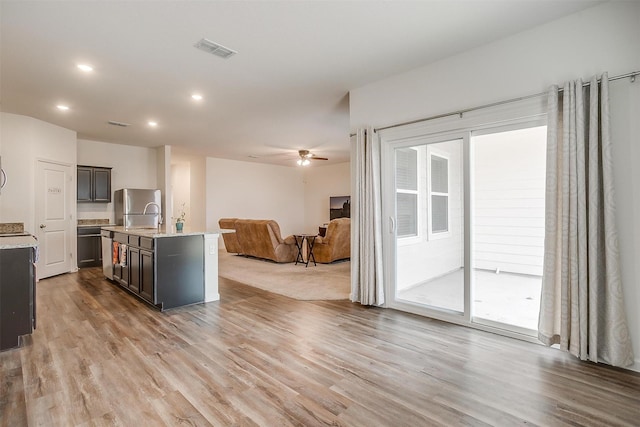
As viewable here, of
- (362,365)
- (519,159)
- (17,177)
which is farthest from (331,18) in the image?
(17,177)

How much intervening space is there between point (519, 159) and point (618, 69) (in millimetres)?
2628

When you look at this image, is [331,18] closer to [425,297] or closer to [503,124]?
[503,124]

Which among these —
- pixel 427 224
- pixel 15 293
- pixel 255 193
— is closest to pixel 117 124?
pixel 15 293

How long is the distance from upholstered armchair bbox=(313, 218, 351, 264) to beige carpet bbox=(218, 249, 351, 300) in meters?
0.22

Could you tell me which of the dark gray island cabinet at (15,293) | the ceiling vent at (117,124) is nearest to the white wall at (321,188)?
the ceiling vent at (117,124)

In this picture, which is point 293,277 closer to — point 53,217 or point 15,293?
point 15,293

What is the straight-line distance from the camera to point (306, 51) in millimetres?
3262

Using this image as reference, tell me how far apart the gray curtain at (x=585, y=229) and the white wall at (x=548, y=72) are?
131mm

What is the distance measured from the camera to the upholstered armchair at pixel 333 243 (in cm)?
701

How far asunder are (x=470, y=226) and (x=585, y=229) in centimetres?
97

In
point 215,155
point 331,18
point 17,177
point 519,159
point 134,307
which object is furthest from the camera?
point 215,155

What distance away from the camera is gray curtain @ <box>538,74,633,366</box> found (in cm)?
244

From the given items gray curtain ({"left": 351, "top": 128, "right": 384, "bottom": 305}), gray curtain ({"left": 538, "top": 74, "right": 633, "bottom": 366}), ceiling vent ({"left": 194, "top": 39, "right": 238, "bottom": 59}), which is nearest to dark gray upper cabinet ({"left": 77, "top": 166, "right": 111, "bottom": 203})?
ceiling vent ({"left": 194, "top": 39, "right": 238, "bottom": 59})

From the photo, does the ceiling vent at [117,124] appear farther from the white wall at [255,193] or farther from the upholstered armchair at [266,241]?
the white wall at [255,193]
